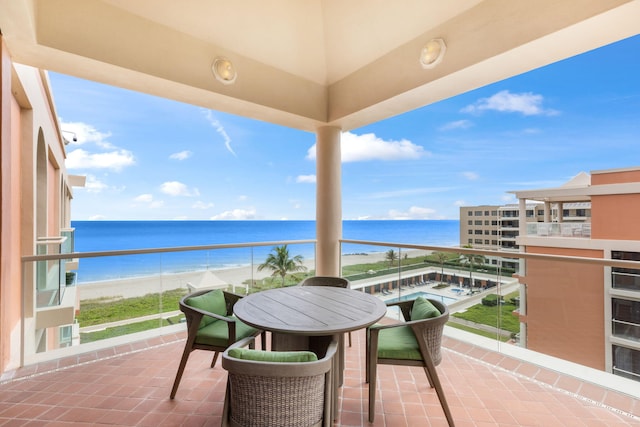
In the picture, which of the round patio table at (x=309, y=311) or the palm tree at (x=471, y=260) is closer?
the round patio table at (x=309, y=311)

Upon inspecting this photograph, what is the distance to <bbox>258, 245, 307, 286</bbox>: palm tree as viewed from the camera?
15.3 feet

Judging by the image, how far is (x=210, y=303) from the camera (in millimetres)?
2617

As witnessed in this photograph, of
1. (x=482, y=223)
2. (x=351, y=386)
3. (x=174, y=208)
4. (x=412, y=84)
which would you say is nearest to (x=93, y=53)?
(x=412, y=84)

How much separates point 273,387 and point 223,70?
3206mm

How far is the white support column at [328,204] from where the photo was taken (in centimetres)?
474

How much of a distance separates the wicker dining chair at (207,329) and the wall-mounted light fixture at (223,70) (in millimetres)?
2346

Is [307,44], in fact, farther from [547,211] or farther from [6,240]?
[547,211]

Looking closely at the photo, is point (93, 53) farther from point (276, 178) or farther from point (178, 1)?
point (276, 178)

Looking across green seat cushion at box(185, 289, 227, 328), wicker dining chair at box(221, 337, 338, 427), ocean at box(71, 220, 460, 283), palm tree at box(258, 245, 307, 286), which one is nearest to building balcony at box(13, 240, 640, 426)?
green seat cushion at box(185, 289, 227, 328)

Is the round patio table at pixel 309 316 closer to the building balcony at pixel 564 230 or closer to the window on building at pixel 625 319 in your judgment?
the window on building at pixel 625 319

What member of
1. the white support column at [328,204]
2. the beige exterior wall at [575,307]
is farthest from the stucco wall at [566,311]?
the white support column at [328,204]

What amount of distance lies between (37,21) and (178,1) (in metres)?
1.18

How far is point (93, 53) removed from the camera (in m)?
2.69

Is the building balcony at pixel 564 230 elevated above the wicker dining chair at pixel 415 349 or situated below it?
above
